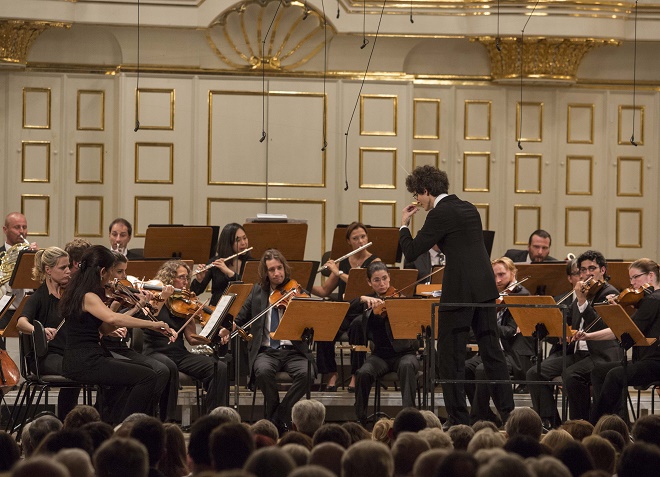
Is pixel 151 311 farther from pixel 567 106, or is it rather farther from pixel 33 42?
pixel 567 106

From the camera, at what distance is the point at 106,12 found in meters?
11.3

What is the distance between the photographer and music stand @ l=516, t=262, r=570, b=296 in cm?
891

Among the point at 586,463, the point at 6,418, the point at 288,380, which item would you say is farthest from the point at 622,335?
the point at 6,418

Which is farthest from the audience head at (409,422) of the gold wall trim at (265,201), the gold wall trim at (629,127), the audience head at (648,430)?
the gold wall trim at (629,127)

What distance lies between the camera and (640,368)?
7820 millimetres

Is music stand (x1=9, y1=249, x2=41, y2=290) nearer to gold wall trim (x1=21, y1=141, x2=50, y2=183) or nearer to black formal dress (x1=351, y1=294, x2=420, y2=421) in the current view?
black formal dress (x1=351, y1=294, x2=420, y2=421)

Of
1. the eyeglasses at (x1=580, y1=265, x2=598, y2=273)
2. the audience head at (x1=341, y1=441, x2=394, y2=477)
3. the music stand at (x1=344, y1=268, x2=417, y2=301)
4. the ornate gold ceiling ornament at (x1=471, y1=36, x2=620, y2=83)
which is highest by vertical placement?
the ornate gold ceiling ornament at (x1=471, y1=36, x2=620, y2=83)

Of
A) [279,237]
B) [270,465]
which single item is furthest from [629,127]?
[270,465]

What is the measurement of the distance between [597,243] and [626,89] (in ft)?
5.33

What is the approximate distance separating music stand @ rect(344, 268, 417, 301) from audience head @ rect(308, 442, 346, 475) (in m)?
4.68

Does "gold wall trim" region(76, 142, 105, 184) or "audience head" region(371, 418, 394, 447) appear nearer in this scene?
"audience head" region(371, 418, 394, 447)

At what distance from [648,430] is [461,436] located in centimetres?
84

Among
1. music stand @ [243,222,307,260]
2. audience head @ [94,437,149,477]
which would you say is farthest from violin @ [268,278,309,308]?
audience head @ [94,437,149,477]

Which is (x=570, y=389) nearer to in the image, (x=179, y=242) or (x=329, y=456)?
(x=179, y=242)
